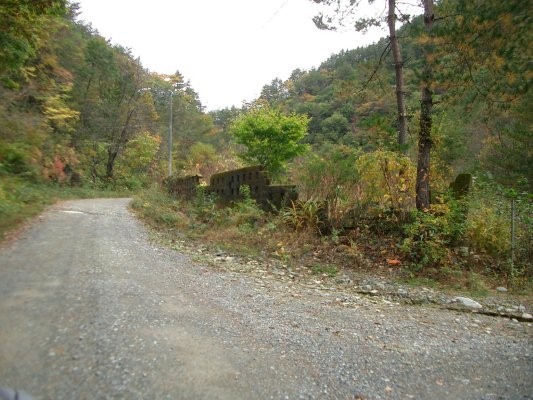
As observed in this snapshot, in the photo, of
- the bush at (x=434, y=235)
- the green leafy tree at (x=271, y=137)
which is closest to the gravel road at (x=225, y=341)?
the bush at (x=434, y=235)

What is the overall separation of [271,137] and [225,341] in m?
11.9

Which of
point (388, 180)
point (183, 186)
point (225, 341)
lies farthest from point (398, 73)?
point (183, 186)

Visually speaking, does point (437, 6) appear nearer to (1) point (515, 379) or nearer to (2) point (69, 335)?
(1) point (515, 379)

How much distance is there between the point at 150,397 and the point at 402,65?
890 cm

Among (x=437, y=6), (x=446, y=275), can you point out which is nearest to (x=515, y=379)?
(x=446, y=275)

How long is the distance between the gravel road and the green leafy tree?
949cm

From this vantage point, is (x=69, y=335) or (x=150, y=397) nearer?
(x=150, y=397)

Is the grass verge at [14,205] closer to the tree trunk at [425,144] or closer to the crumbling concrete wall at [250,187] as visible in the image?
the crumbling concrete wall at [250,187]

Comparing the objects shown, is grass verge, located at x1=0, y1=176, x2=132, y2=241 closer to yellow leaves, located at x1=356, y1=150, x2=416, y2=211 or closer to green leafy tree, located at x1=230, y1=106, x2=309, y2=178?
yellow leaves, located at x1=356, y1=150, x2=416, y2=211

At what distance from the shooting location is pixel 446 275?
6.24 m

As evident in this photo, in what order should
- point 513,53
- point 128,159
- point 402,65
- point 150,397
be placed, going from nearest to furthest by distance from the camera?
point 150,397 → point 513,53 → point 402,65 → point 128,159

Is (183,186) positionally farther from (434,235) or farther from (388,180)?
(434,235)

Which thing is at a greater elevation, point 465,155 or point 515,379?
point 465,155

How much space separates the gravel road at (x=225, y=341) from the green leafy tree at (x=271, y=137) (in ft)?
31.1
